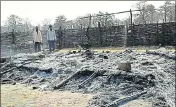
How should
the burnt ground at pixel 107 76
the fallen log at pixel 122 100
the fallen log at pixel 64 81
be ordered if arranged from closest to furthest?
the fallen log at pixel 122 100
the burnt ground at pixel 107 76
the fallen log at pixel 64 81

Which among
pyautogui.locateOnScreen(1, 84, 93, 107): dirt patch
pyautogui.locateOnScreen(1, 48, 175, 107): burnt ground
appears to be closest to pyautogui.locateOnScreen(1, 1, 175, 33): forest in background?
pyautogui.locateOnScreen(1, 48, 175, 107): burnt ground

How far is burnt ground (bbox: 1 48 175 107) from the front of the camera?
9.66 m

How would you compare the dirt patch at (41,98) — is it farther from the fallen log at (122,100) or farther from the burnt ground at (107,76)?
the fallen log at (122,100)

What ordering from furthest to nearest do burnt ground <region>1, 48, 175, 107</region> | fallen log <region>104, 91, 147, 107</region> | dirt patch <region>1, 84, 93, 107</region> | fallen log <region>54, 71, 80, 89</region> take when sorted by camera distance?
fallen log <region>54, 71, 80, 89</region>, dirt patch <region>1, 84, 93, 107</region>, burnt ground <region>1, 48, 175, 107</region>, fallen log <region>104, 91, 147, 107</region>

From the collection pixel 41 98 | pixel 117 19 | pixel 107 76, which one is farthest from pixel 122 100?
pixel 117 19

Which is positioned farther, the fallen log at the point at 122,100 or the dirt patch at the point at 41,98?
the dirt patch at the point at 41,98

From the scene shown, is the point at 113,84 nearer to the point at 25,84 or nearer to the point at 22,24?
the point at 25,84

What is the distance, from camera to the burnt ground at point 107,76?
966cm

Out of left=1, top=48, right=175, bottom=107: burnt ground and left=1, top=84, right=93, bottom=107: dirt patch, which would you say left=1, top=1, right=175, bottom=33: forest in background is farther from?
left=1, top=84, right=93, bottom=107: dirt patch

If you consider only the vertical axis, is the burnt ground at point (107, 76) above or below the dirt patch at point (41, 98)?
above

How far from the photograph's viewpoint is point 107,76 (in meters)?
12.1

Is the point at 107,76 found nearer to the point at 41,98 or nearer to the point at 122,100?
the point at 41,98

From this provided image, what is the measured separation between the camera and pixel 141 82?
10.7 meters

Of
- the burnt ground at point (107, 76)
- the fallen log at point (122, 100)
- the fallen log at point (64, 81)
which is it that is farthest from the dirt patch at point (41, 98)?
the fallen log at point (122, 100)
